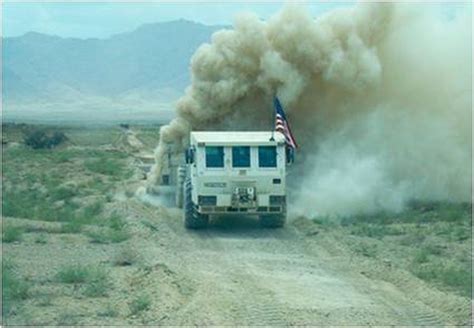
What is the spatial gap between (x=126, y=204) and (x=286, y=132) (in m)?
5.43

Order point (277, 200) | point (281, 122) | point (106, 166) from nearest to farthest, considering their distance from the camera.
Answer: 1. point (277, 200)
2. point (281, 122)
3. point (106, 166)

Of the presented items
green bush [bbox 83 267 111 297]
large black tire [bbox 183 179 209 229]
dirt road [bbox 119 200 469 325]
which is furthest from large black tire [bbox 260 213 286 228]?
green bush [bbox 83 267 111 297]

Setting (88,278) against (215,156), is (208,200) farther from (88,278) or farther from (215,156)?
(88,278)

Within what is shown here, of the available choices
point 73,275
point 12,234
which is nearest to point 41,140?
point 12,234

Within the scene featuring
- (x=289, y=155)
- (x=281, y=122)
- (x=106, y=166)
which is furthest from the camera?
(x=106, y=166)

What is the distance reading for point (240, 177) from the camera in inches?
920

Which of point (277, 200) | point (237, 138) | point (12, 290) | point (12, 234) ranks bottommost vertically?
point (12, 290)

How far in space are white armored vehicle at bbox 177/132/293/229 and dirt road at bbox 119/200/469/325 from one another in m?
0.75

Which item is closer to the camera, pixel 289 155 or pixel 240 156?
pixel 240 156

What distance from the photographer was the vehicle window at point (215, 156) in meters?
23.5

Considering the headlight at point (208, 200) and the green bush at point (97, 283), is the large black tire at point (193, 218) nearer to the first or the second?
the headlight at point (208, 200)

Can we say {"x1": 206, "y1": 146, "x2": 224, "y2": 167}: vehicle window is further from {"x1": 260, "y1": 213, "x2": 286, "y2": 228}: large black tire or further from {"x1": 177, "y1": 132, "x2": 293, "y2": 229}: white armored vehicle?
{"x1": 260, "y1": 213, "x2": 286, "y2": 228}: large black tire

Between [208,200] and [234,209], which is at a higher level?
[208,200]

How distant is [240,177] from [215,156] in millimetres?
822
